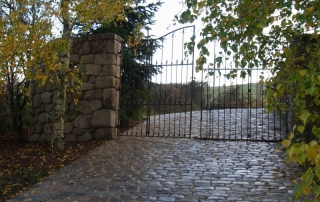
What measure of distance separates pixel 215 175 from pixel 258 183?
77 cm

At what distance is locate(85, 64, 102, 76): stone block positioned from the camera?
9305 mm

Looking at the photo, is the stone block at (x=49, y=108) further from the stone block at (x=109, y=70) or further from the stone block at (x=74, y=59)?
the stone block at (x=109, y=70)

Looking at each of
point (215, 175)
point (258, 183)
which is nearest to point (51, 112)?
point (215, 175)

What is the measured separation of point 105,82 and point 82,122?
1178 mm

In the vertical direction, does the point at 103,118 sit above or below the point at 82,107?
below

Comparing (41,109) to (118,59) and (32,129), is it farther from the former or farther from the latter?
(118,59)

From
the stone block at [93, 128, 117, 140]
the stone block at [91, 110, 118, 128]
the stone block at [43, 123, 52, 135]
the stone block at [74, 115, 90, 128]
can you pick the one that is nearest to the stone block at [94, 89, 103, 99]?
the stone block at [91, 110, 118, 128]

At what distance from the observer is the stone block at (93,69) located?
9305 millimetres

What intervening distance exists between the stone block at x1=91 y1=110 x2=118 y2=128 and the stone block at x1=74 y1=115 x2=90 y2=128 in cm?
14

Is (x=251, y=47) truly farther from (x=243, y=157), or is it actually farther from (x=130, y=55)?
(x=130, y=55)

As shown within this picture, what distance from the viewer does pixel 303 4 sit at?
3.80 m

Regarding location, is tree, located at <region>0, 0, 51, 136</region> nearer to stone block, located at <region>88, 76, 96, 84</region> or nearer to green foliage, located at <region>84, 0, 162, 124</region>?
stone block, located at <region>88, 76, 96, 84</region>

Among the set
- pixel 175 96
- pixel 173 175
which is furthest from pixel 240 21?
pixel 175 96

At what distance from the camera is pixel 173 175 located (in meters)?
6.15
